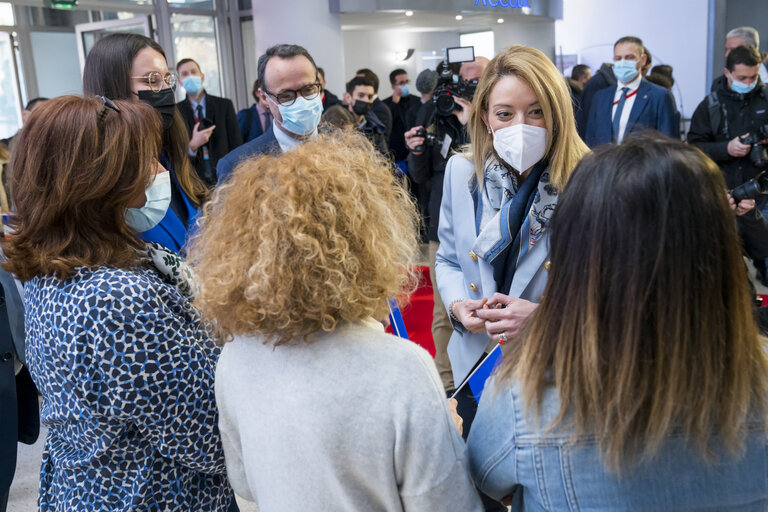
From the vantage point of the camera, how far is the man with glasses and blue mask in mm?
2502

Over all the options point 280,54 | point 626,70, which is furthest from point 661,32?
point 280,54

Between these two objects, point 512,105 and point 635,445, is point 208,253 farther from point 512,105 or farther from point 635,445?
point 512,105

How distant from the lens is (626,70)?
493 centimetres

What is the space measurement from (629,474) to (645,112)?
171 inches

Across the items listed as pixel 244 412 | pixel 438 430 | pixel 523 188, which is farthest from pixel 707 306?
pixel 523 188

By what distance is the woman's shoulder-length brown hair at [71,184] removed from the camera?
125 centimetres

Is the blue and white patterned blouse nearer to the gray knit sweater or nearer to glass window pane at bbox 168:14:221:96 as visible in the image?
the gray knit sweater

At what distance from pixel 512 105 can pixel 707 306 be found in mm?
1074

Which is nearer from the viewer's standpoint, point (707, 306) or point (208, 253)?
point (707, 306)

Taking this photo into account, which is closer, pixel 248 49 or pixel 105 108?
pixel 105 108

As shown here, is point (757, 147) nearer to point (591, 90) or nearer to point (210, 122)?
point (591, 90)

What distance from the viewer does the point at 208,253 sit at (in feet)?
3.60

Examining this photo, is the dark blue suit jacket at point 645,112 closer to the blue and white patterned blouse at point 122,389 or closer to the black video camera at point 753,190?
the black video camera at point 753,190

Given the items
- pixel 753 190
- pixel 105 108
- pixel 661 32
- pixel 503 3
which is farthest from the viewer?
pixel 661 32
